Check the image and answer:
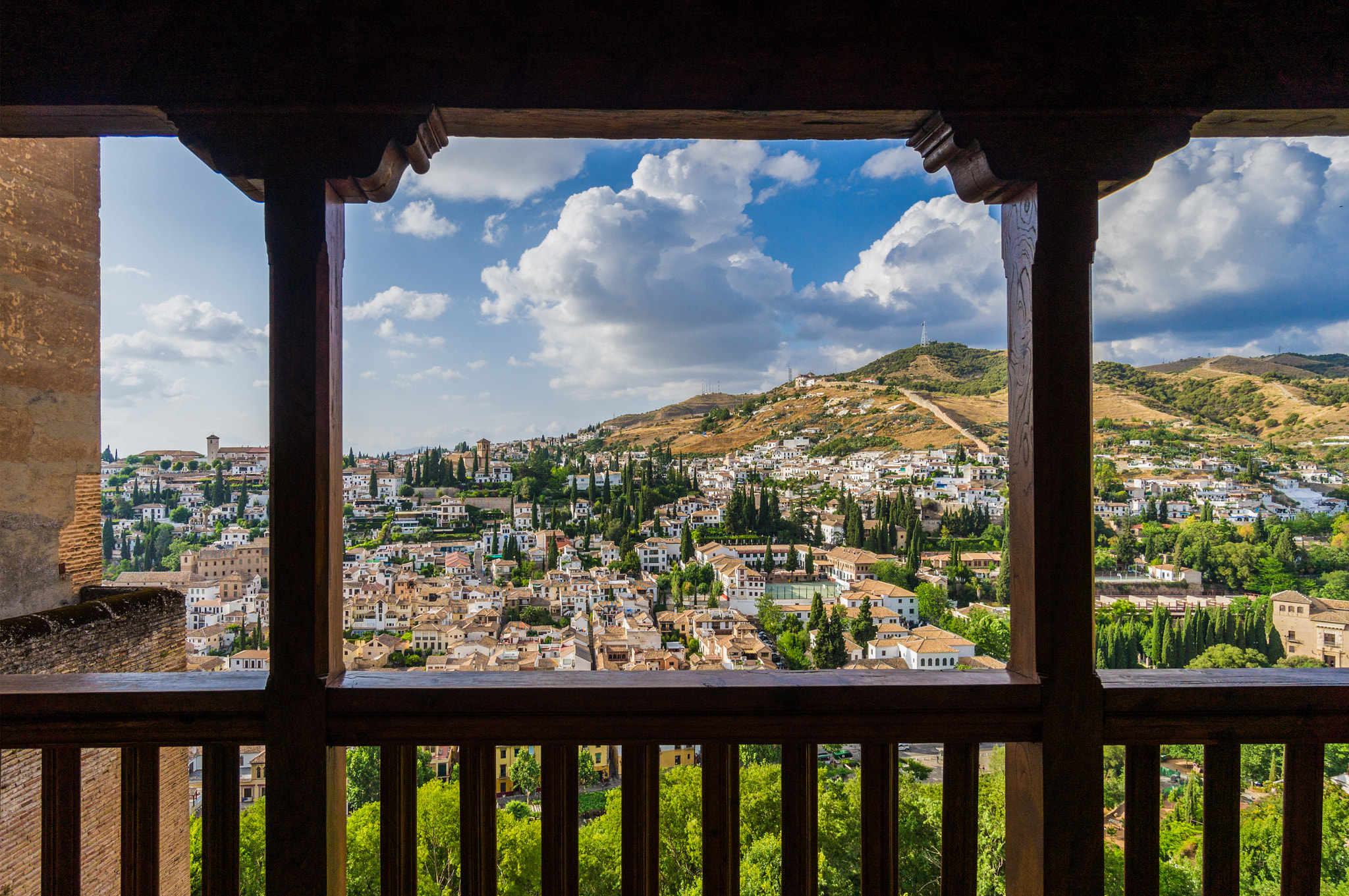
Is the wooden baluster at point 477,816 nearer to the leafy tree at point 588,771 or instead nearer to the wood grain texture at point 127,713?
the leafy tree at point 588,771

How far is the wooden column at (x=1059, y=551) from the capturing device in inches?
44.6

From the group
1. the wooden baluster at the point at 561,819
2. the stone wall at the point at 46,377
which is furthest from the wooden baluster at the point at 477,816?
the stone wall at the point at 46,377

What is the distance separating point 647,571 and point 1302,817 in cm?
149

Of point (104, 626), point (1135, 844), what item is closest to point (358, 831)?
point (1135, 844)

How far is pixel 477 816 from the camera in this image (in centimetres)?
115

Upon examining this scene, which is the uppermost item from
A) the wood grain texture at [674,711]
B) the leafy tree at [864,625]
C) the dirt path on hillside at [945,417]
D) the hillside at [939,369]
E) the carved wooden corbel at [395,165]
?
the carved wooden corbel at [395,165]

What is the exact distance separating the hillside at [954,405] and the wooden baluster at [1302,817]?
0.77 metres

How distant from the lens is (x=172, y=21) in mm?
1104

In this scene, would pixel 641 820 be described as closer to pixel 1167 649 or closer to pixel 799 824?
pixel 799 824

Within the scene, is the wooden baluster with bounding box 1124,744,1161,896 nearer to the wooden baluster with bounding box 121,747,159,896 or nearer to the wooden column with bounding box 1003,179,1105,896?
the wooden column with bounding box 1003,179,1105,896

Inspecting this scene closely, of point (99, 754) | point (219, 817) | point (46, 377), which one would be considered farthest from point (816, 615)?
point (46, 377)

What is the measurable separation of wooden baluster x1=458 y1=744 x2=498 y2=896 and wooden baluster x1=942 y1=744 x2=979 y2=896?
2.98 ft

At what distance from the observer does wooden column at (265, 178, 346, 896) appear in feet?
3.63

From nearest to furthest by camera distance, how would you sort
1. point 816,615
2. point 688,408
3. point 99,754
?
1. point 816,615
2. point 688,408
3. point 99,754
